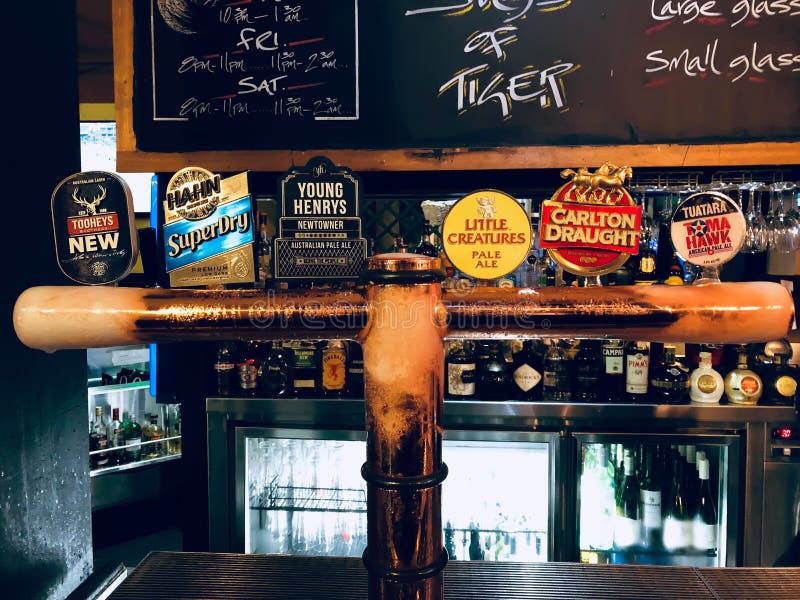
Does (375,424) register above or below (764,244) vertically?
below

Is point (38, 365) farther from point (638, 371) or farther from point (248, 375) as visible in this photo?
point (638, 371)

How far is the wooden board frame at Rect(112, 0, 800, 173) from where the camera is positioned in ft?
6.03

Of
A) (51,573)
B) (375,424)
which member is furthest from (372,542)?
(51,573)

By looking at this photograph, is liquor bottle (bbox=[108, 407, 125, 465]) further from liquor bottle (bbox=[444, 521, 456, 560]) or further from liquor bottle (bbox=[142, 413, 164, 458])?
liquor bottle (bbox=[444, 521, 456, 560])

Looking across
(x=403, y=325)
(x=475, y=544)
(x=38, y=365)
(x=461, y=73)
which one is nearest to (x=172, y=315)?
(x=403, y=325)

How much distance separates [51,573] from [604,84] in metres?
2.19

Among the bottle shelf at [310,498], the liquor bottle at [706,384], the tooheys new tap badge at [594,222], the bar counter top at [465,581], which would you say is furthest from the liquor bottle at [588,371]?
the bar counter top at [465,581]

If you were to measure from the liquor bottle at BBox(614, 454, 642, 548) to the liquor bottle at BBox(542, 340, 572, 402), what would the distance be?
59 centimetres

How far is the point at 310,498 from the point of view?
2.79 meters

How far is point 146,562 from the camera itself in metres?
0.90

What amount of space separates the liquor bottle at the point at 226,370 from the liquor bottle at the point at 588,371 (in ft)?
5.29

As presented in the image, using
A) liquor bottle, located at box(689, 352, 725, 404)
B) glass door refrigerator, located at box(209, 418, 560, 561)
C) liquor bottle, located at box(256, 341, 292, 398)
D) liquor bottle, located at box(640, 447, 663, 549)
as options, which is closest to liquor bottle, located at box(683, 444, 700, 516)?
liquor bottle, located at box(640, 447, 663, 549)

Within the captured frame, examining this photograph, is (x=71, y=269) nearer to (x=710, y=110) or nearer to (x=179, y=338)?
(x=179, y=338)

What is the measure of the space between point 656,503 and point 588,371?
0.74m
